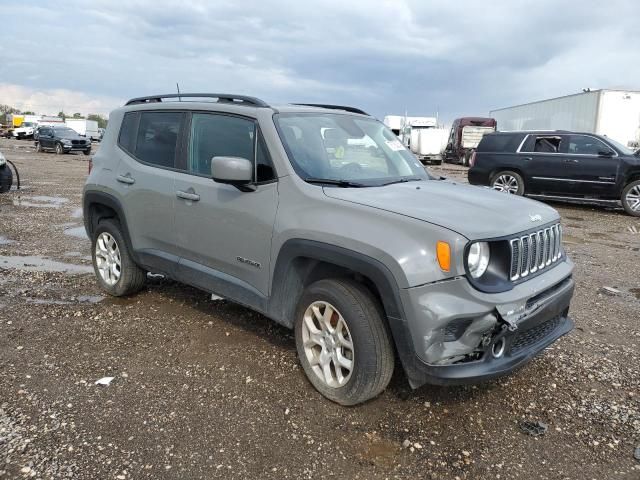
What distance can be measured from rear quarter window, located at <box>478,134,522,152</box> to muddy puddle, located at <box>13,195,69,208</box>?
10.4 meters

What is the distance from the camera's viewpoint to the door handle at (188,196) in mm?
4059

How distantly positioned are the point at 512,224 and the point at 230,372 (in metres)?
2.15

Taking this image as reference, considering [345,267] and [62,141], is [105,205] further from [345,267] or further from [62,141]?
[62,141]

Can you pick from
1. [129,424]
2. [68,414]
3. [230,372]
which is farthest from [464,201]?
[68,414]

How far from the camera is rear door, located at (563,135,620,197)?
39.4 ft

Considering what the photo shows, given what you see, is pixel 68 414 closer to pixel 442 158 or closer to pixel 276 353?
pixel 276 353

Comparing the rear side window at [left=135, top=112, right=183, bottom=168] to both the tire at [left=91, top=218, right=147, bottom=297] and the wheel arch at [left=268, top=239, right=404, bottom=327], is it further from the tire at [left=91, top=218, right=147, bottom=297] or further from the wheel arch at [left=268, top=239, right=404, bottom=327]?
the wheel arch at [left=268, top=239, right=404, bottom=327]

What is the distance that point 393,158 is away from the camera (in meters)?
4.26

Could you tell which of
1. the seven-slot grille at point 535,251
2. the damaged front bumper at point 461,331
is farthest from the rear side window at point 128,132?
the seven-slot grille at point 535,251

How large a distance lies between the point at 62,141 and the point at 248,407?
3311 cm

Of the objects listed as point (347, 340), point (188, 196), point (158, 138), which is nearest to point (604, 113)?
point (158, 138)

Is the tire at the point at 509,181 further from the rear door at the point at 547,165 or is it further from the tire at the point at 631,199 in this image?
the tire at the point at 631,199

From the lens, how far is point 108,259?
5262 mm

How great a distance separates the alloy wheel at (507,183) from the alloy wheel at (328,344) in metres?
10.9
